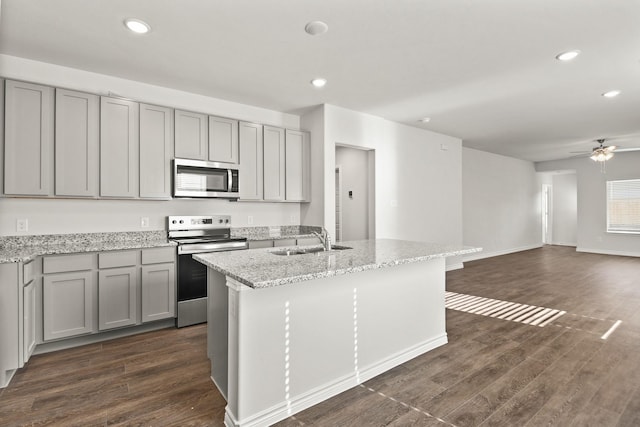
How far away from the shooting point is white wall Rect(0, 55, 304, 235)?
3033 mm

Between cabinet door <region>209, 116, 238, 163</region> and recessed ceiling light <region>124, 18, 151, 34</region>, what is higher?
recessed ceiling light <region>124, 18, 151, 34</region>

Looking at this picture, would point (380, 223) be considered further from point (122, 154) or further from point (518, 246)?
point (518, 246)

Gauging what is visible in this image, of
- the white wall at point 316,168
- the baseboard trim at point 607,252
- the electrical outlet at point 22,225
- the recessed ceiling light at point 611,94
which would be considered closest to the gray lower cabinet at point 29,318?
the electrical outlet at point 22,225

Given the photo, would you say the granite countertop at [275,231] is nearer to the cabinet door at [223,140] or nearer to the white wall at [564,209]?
the cabinet door at [223,140]

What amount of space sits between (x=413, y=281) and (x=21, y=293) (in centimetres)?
298

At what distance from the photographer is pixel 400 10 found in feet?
7.68

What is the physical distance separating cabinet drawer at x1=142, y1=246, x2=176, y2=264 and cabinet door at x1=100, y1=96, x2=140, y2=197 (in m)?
0.64

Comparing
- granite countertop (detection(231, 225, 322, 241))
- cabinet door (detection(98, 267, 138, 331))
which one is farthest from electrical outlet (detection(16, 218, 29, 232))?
granite countertop (detection(231, 225, 322, 241))

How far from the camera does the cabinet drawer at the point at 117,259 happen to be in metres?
2.96

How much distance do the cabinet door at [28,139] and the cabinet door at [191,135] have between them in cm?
110

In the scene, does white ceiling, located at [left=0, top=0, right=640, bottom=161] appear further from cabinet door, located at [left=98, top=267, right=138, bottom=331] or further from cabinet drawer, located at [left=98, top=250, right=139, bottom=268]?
cabinet door, located at [left=98, top=267, right=138, bottom=331]

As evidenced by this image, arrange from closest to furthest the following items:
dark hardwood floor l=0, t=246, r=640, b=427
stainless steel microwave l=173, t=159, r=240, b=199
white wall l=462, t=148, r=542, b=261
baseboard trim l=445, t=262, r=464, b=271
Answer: dark hardwood floor l=0, t=246, r=640, b=427 → stainless steel microwave l=173, t=159, r=240, b=199 → baseboard trim l=445, t=262, r=464, b=271 → white wall l=462, t=148, r=542, b=261

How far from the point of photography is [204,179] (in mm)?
3770

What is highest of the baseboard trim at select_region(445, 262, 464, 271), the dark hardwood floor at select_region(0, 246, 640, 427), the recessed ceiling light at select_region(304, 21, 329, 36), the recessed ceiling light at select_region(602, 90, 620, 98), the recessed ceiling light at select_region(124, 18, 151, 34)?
the recessed ceiling light at select_region(602, 90, 620, 98)
